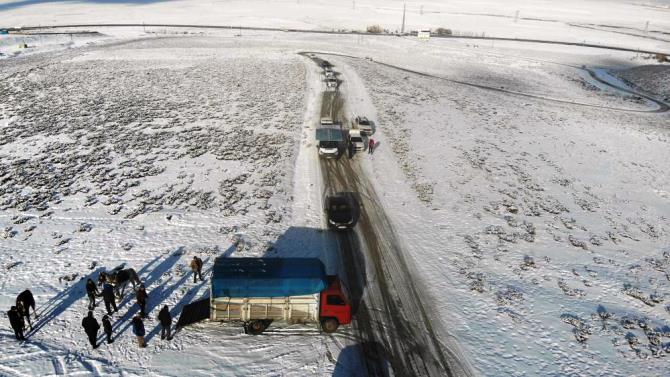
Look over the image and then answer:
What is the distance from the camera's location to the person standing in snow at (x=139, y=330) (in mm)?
14992

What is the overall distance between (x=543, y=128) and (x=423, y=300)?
34.7 metres

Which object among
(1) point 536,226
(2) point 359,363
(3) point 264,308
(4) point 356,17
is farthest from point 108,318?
(4) point 356,17

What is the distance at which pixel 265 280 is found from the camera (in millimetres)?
15961

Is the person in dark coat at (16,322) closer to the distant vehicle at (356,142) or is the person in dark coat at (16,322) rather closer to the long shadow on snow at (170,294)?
the long shadow on snow at (170,294)

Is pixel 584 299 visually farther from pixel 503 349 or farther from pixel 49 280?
pixel 49 280

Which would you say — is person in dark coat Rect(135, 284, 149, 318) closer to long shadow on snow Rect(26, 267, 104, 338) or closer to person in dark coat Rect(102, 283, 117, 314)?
person in dark coat Rect(102, 283, 117, 314)

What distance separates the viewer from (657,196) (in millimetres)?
31141

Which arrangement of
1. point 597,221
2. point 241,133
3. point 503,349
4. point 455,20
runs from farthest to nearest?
point 455,20 → point 241,133 → point 597,221 → point 503,349

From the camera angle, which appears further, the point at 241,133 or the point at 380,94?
the point at 380,94

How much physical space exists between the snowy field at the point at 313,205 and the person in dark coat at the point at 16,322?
42cm

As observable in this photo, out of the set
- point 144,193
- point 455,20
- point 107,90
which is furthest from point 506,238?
point 455,20

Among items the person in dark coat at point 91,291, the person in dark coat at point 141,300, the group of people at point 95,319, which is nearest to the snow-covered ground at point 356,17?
the person in dark coat at point 91,291

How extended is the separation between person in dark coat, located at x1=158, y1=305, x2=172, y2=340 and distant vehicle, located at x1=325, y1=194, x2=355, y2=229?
10.7m

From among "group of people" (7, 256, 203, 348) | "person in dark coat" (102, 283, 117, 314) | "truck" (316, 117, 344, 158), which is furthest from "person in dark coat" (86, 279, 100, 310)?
"truck" (316, 117, 344, 158)
